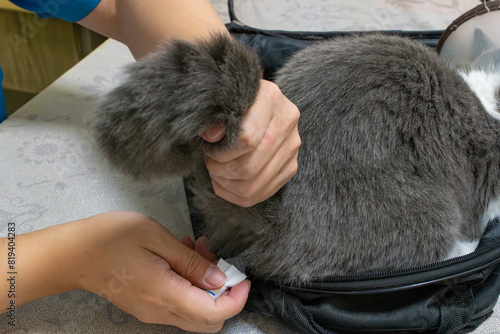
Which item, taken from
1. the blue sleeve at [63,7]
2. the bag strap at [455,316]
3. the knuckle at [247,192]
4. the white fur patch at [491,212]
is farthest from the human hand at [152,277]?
the blue sleeve at [63,7]

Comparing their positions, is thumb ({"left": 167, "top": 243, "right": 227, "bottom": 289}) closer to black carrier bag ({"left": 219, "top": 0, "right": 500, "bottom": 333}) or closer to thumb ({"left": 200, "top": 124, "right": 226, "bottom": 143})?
black carrier bag ({"left": 219, "top": 0, "right": 500, "bottom": 333})

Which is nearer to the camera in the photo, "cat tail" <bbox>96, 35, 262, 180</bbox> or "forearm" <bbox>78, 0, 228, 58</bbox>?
"cat tail" <bbox>96, 35, 262, 180</bbox>

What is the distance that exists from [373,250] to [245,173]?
20 cm

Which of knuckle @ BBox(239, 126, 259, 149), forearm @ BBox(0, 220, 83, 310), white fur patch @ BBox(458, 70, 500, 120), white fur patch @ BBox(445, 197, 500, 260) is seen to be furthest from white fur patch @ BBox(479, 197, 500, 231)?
forearm @ BBox(0, 220, 83, 310)

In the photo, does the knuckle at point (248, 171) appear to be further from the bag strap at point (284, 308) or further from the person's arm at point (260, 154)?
the bag strap at point (284, 308)

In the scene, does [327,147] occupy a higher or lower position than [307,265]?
higher

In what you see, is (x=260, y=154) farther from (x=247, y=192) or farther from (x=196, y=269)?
(x=196, y=269)

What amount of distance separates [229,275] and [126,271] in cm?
12

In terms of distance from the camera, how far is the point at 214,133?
12.8 inches

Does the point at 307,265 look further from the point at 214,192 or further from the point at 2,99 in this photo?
the point at 2,99

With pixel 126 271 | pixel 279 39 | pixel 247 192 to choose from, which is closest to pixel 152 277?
pixel 126 271

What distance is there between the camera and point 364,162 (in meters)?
0.45

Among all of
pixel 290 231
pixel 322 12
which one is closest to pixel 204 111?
pixel 290 231

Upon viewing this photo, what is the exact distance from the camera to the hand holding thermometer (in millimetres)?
479
